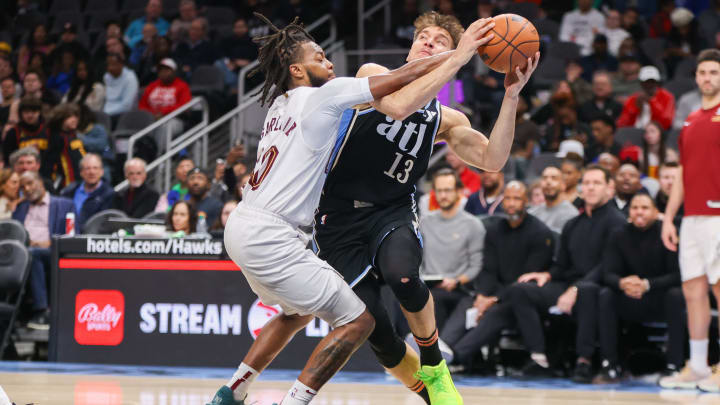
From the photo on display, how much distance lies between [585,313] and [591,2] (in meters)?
6.97

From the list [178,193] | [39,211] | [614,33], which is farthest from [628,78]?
[39,211]

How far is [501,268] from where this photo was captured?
844 centimetres

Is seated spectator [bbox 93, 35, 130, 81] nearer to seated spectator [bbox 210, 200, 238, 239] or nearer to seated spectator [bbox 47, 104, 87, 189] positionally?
seated spectator [bbox 47, 104, 87, 189]

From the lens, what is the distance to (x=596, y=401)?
6562 mm

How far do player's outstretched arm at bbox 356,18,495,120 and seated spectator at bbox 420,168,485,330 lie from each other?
13.5ft

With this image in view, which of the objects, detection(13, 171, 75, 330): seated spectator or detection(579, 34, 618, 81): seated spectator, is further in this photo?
detection(579, 34, 618, 81): seated spectator

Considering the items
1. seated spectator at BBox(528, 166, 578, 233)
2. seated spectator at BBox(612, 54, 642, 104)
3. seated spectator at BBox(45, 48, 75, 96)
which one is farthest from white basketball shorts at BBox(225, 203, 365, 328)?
seated spectator at BBox(45, 48, 75, 96)

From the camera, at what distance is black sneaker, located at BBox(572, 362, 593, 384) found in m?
7.63

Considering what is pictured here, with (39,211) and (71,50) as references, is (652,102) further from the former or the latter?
(71,50)

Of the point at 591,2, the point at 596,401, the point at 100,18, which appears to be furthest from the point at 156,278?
the point at 100,18

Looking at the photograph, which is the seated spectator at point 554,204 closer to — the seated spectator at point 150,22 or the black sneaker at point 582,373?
the black sneaker at point 582,373

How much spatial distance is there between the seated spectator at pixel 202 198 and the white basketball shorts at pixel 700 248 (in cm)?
456

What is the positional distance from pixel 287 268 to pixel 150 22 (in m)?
12.0

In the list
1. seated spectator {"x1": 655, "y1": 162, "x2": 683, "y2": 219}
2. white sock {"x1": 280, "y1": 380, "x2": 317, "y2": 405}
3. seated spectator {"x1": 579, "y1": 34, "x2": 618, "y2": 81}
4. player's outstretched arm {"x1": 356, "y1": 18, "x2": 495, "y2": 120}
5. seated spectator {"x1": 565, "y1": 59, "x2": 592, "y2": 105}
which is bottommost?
white sock {"x1": 280, "y1": 380, "x2": 317, "y2": 405}
